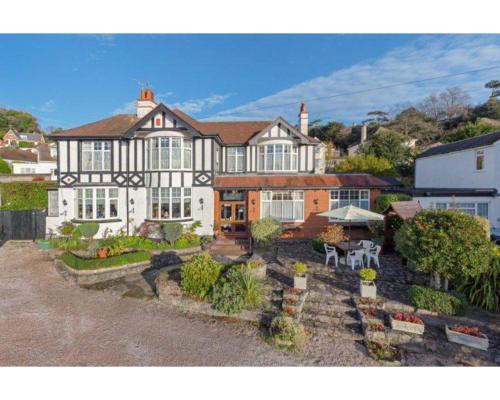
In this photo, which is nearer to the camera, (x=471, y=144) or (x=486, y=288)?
(x=486, y=288)

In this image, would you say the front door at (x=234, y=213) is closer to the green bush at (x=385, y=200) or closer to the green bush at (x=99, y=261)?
the green bush at (x=99, y=261)

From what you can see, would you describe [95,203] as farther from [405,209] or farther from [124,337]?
[405,209]

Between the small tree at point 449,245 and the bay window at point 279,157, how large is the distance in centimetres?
1128

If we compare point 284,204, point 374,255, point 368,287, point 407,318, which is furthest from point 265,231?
point 407,318

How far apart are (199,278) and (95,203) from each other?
1157cm

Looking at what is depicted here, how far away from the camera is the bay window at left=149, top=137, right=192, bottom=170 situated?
16078mm

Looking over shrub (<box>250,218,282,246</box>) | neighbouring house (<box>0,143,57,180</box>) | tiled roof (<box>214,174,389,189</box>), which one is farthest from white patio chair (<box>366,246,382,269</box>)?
neighbouring house (<box>0,143,57,180</box>)

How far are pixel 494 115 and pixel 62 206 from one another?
61862mm

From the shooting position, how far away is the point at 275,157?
18.8 meters

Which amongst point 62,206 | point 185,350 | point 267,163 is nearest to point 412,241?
point 185,350

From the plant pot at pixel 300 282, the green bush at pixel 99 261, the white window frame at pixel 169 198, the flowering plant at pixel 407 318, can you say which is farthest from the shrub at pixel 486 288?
the white window frame at pixel 169 198

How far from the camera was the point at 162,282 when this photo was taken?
31.1ft

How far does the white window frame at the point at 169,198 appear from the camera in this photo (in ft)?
53.2

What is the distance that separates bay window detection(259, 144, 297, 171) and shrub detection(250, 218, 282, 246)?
6.10 meters
